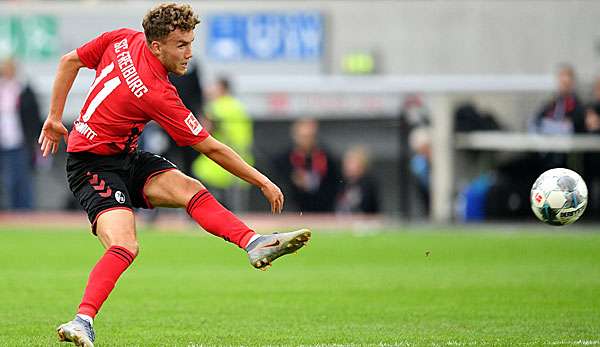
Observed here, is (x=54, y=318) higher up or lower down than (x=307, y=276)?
higher up

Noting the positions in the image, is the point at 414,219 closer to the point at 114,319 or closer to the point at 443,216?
the point at 443,216

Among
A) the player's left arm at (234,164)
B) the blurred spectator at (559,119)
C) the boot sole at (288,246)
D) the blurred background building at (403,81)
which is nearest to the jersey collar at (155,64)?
the player's left arm at (234,164)

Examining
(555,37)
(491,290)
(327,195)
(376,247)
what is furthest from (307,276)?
(555,37)

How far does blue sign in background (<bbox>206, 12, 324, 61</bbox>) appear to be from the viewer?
24906 mm

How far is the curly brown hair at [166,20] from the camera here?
313 inches

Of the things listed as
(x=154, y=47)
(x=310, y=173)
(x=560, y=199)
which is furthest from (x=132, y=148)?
(x=310, y=173)

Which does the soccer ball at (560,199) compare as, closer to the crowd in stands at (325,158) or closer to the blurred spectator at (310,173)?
the crowd in stands at (325,158)

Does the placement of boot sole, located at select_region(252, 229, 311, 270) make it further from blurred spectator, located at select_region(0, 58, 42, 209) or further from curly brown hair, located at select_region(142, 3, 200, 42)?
blurred spectator, located at select_region(0, 58, 42, 209)

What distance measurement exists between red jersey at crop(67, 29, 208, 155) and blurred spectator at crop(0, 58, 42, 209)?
13.4 m

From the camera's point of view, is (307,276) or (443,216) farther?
(443,216)

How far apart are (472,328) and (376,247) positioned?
7761 mm

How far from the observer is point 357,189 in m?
21.3

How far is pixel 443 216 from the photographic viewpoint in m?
21.5

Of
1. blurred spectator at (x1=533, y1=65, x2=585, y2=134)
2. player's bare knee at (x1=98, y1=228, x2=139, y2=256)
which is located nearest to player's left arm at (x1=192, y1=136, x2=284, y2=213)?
player's bare knee at (x1=98, y1=228, x2=139, y2=256)
